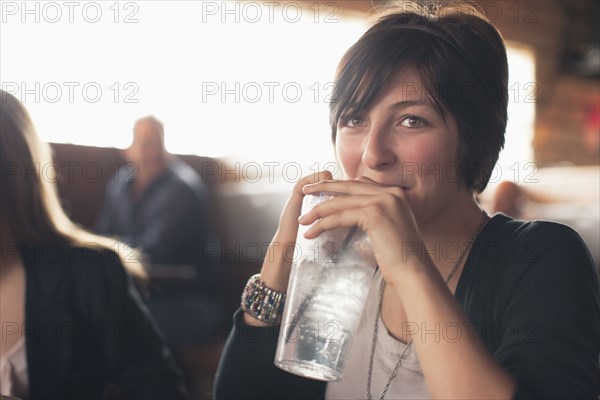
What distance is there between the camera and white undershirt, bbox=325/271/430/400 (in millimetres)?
1039

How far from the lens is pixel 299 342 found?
77 cm

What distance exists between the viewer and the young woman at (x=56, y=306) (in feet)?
4.44

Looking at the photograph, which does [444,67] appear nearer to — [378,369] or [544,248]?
[544,248]

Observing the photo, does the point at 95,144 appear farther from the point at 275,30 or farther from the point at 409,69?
the point at 409,69

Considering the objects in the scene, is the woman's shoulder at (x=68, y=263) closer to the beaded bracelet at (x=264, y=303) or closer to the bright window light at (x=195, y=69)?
the beaded bracelet at (x=264, y=303)

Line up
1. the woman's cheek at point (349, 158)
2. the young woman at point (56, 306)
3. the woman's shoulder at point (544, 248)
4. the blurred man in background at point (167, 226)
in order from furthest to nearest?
the blurred man in background at point (167, 226), the young woman at point (56, 306), the woman's cheek at point (349, 158), the woman's shoulder at point (544, 248)

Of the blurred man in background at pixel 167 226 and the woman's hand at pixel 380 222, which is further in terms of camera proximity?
the blurred man in background at pixel 167 226

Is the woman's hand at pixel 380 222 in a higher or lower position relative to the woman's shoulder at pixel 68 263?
higher

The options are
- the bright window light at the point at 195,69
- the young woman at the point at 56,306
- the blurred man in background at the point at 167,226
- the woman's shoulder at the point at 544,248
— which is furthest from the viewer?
the bright window light at the point at 195,69

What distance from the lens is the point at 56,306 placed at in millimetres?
1402

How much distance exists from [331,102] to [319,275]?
437 millimetres

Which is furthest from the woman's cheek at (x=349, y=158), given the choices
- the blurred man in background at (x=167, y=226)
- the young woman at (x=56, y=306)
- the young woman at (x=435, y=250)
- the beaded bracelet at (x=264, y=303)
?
the blurred man in background at (x=167, y=226)

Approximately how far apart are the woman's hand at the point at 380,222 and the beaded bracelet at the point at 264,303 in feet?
1.08

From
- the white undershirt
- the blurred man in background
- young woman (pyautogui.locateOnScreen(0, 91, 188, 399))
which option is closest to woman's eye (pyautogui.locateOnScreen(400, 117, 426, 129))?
the white undershirt
